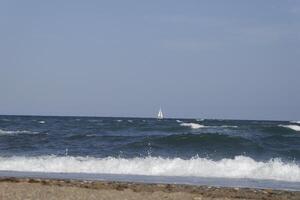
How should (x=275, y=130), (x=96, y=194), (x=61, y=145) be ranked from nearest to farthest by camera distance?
(x=96, y=194) → (x=61, y=145) → (x=275, y=130)

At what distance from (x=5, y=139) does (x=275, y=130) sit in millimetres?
15209

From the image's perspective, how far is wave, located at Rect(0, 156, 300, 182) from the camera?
50.0 ft

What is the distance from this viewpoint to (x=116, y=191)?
10.3 metres

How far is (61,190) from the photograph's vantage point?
9.82 m

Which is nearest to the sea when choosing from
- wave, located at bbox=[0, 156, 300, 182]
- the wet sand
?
wave, located at bbox=[0, 156, 300, 182]

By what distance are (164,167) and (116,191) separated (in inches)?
239

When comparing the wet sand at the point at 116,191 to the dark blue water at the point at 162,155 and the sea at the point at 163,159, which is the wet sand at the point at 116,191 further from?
the dark blue water at the point at 162,155

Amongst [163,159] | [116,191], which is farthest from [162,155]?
[116,191]

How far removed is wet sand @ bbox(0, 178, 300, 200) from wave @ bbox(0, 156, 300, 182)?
4.05 metres

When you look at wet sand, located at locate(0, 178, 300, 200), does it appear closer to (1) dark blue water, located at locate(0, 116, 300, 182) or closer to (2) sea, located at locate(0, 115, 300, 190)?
(2) sea, located at locate(0, 115, 300, 190)

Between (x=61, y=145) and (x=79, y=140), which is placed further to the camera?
(x=79, y=140)

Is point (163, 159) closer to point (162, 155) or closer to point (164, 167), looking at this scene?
point (164, 167)

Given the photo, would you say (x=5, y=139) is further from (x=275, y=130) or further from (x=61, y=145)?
(x=275, y=130)

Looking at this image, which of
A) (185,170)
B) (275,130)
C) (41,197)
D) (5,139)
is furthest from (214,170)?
(275,130)
